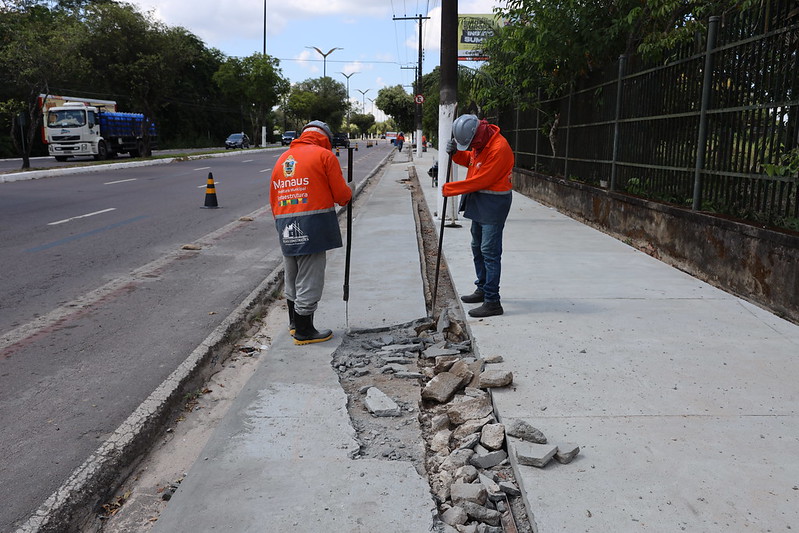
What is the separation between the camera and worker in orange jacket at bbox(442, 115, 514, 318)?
5633mm

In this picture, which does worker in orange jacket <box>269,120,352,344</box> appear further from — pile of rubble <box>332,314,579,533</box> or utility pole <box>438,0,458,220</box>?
utility pole <box>438,0,458,220</box>

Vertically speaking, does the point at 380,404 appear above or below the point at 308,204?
below

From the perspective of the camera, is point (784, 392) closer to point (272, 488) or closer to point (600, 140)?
point (272, 488)

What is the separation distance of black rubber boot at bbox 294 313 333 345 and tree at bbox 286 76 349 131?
91646 mm

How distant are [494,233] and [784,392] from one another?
245 centimetres

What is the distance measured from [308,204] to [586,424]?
2644 millimetres

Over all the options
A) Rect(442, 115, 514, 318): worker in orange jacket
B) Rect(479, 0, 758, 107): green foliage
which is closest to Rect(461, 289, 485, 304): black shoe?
Rect(442, 115, 514, 318): worker in orange jacket

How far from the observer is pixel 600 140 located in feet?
36.4

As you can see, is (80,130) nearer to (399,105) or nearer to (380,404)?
(380,404)

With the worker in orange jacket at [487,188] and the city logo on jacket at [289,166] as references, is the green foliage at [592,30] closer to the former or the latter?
the worker in orange jacket at [487,188]

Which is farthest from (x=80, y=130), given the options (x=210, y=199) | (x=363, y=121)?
(x=363, y=121)

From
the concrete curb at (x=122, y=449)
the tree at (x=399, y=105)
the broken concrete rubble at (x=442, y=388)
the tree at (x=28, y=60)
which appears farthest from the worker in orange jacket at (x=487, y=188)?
the tree at (x=399, y=105)

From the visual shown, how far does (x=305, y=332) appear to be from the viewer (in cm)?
552

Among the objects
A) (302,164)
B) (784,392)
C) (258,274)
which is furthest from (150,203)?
(784,392)
